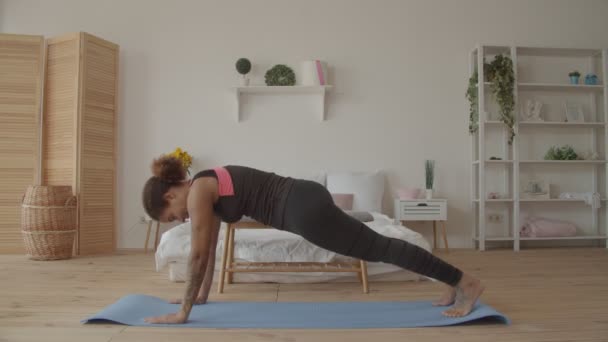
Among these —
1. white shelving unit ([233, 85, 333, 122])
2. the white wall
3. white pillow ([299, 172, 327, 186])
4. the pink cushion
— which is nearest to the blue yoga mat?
the pink cushion

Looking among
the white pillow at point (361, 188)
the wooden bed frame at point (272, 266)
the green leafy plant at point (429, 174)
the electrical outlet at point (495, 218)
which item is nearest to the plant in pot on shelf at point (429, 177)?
the green leafy plant at point (429, 174)

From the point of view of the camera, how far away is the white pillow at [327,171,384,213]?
4.58 metres

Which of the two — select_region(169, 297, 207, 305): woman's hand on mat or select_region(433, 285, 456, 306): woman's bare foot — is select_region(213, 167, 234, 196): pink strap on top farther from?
select_region(433, 285, 456, 306): woman's bare foot

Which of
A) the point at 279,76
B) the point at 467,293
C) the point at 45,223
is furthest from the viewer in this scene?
the point at 279,76

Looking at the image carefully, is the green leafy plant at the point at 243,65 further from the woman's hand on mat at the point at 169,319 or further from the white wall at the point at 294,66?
the woman's hand on mat at the point at 169,319

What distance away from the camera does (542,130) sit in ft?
16.6

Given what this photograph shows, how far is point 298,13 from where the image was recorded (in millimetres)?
4980

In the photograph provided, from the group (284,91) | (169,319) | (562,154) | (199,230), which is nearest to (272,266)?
(169,319)

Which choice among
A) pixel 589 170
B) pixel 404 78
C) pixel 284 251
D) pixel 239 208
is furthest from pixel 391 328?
pixel 589 170

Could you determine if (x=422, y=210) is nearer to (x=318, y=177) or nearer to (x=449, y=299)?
(x=318, y=177)

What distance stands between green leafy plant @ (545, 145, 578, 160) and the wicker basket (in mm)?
4882

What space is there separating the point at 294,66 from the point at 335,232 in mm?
3432

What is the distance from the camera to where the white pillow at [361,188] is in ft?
15.0

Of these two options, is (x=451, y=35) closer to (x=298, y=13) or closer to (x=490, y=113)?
(x=490, y=113)
